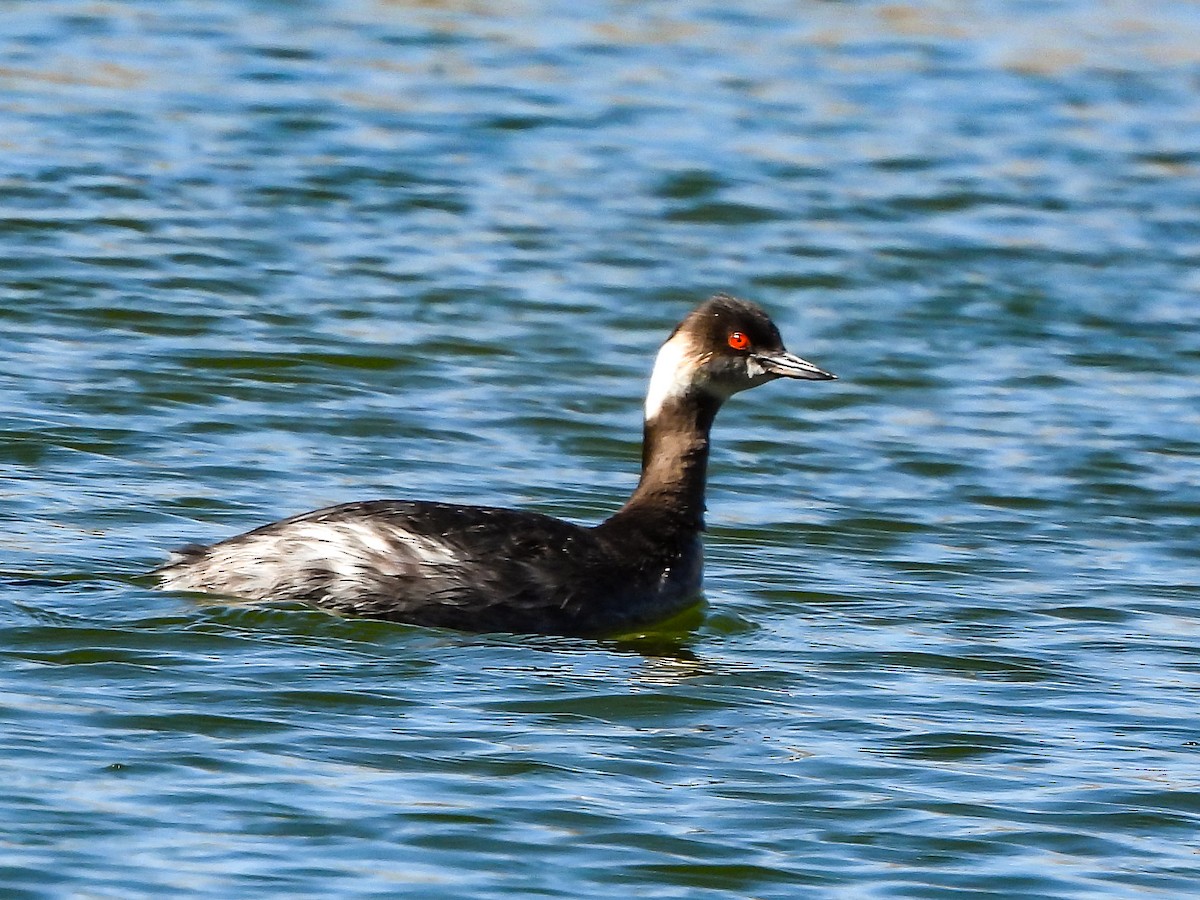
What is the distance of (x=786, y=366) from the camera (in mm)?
10781

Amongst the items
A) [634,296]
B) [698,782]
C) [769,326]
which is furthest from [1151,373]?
[698,782]

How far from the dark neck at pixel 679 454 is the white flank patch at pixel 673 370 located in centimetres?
4

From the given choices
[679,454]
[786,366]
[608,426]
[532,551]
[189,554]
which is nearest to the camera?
[189,554]

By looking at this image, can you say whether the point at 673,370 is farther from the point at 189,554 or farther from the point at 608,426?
the point at 608,426

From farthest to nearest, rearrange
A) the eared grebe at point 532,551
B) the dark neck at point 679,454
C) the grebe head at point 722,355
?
the dark neck at point 679,454 → the grebe head at point 722,355 → the eared grebe at point 532,551

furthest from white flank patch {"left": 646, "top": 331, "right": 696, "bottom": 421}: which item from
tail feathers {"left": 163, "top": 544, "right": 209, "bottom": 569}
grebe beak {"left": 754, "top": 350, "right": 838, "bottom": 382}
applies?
tail feathers {"left": 163, "top": 544, "right": 209, "bottom": 569}

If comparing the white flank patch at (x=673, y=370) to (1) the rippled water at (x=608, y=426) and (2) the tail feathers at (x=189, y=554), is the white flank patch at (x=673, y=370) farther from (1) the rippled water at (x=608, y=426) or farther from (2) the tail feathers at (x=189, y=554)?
(2) the tail feathers at (x=189, y=554)

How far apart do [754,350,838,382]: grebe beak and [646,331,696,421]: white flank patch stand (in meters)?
0.29

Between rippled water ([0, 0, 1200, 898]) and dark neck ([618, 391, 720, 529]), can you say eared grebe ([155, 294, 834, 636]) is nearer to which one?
dark neck ([618, 391, 720, 529])

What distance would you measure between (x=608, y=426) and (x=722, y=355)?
289 cm

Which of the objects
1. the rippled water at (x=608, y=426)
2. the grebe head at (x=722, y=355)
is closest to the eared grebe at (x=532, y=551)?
the grebe head at (x=722, y=355)

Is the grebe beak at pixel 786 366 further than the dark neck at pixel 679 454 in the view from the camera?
No

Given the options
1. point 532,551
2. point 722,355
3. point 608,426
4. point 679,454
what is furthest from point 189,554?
point 608,426

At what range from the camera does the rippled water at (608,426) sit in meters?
7.85
